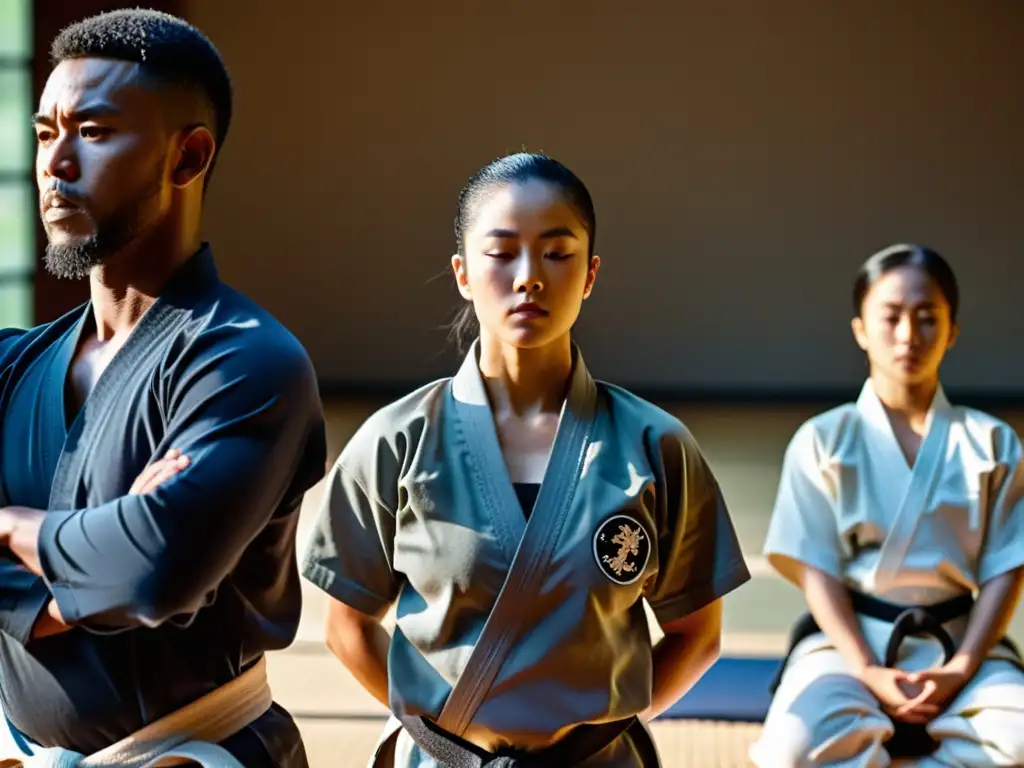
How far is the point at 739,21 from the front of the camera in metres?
9.72

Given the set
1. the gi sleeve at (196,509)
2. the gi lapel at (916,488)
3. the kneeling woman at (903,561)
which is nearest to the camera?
the gi sleeve at (196,509)

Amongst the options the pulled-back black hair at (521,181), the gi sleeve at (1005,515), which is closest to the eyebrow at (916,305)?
the gi sleeve at (1005,515)

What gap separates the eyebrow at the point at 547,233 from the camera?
180cm

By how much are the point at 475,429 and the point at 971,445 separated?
4.77 feet

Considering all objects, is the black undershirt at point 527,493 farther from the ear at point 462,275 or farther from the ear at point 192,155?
the ear at point 192,155

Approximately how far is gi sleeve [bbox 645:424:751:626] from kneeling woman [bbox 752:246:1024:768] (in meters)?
0.97

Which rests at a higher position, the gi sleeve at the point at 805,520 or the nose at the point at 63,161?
the nose at the point at 63,161

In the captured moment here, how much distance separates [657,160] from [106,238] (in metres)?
8.68

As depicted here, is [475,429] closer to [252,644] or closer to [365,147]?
[252,644]

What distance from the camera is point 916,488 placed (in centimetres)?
288

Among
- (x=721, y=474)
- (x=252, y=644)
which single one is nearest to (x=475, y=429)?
(x=252, y=644)

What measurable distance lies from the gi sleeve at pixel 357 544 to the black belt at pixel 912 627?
1.33m

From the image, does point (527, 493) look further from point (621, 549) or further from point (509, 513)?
point (621, 549)

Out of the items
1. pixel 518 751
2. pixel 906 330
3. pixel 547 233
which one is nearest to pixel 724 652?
pixel 906 330
